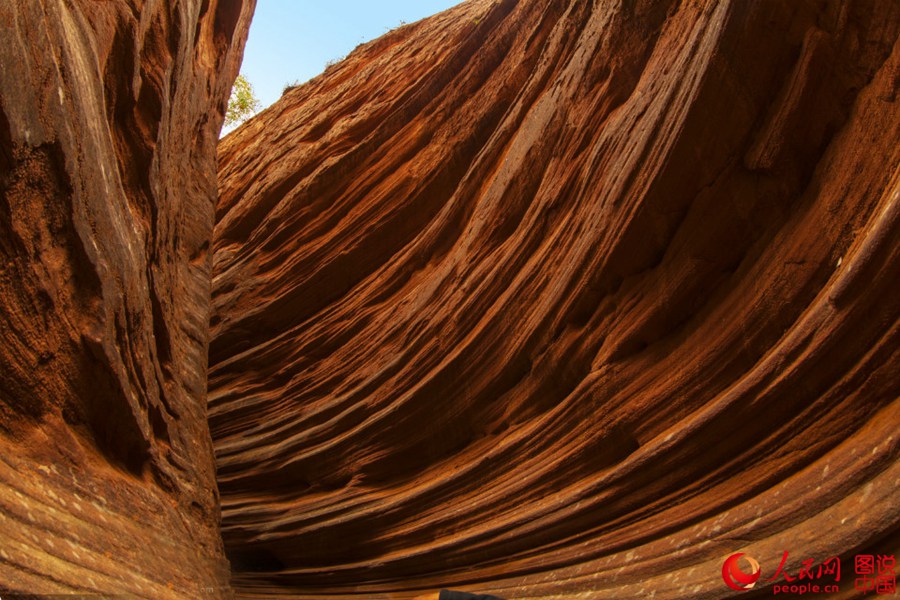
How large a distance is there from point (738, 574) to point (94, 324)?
12.9ft

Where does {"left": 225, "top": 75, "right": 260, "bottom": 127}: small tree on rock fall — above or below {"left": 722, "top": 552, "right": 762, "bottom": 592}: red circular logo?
above

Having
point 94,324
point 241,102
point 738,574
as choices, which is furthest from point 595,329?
point 241,102

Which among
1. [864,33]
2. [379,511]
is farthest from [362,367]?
[864,33]

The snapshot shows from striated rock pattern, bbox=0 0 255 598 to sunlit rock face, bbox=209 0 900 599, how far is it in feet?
7.29

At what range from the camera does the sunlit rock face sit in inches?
171

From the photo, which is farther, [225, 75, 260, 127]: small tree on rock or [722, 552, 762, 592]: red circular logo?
[225, 75, 260, 127]: small tree on rock

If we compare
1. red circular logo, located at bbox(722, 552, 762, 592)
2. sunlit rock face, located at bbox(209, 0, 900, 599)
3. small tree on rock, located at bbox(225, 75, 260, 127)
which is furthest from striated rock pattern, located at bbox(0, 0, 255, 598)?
small tree on rock, located at bbox(225, 75, 260, 127)

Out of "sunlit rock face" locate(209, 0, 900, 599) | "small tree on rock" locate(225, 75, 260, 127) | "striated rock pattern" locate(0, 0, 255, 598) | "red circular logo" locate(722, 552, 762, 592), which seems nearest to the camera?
"striated rock pattern" locate(0, 0, 255, 598)

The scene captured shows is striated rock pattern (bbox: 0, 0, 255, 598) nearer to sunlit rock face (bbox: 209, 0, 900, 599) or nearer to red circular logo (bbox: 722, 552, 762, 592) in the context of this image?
sunlit rock face (bbox: 209, 0, 900, 599)

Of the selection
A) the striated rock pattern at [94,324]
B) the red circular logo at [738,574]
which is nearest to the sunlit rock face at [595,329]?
the red circular logo at [738,574]

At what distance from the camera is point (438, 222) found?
8727mm

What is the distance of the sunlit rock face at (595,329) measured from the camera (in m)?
4.35

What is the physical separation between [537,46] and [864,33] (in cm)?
458

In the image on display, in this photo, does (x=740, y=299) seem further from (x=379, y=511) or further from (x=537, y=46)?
(x=537, y=46)
